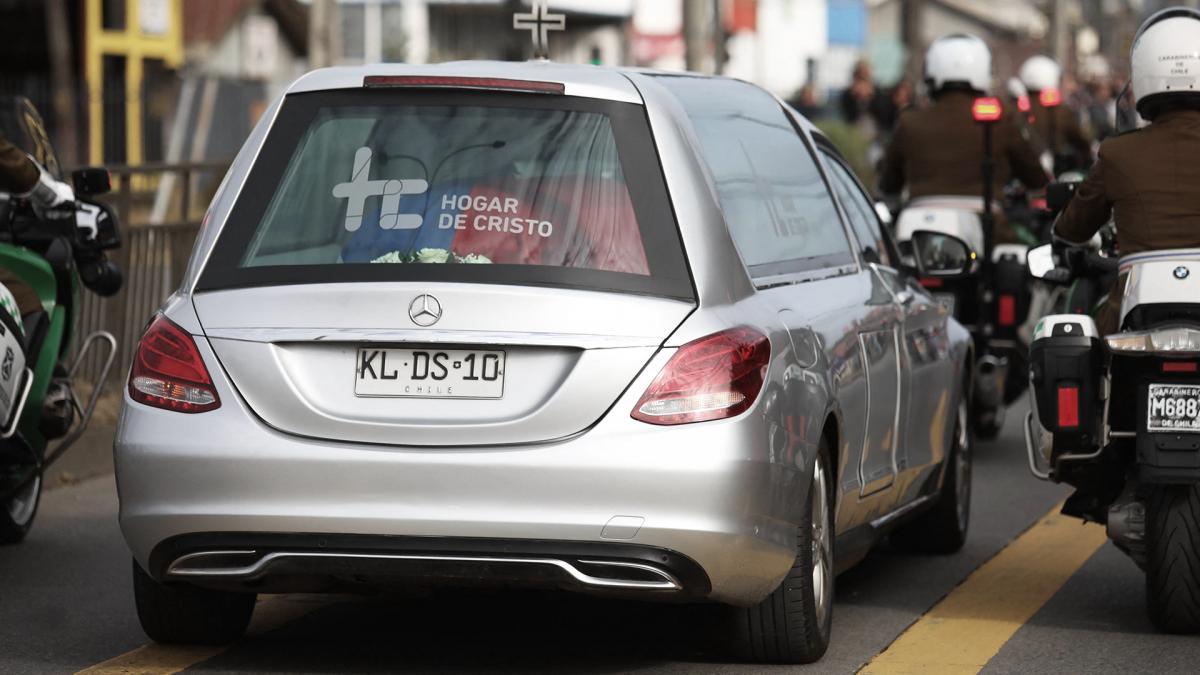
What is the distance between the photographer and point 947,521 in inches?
349

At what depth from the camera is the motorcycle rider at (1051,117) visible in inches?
693

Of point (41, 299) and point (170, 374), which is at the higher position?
point (170, 374)

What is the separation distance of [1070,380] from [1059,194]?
103 centimetres

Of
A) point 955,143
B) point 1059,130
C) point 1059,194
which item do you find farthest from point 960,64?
point 1059,194

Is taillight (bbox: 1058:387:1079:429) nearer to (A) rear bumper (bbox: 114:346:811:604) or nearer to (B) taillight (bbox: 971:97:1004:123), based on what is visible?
(A) rear bumper (bbox: 114:346:811:604)

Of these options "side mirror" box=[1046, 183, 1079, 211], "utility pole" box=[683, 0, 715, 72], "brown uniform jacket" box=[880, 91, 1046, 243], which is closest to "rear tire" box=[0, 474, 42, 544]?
"side mirror" box=[1046, 183, 1079, 211]

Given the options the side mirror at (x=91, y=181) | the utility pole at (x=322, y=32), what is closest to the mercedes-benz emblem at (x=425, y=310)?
the side mirror at (x=91, y=181)

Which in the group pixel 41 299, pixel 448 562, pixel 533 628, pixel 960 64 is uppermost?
pixel 960 64

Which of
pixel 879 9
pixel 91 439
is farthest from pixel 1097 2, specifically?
pixel 91 439

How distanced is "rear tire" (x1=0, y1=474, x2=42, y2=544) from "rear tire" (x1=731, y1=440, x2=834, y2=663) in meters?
3.35

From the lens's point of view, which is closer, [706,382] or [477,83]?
[706,382]

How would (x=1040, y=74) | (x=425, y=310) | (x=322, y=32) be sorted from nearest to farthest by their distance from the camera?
(x=425, y=310)
(x=1040, y=74)
(x=322, y=32)

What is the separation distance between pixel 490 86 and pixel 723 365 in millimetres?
1037

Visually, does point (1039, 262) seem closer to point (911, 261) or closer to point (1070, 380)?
point (911, 261)
